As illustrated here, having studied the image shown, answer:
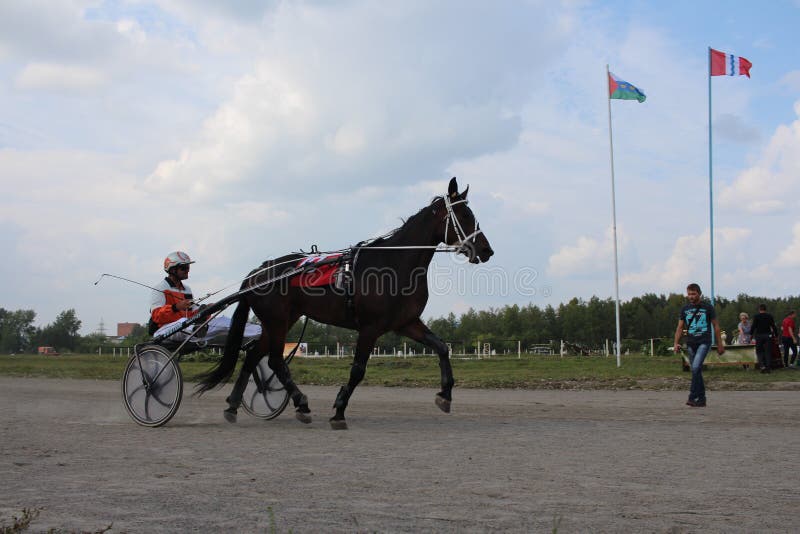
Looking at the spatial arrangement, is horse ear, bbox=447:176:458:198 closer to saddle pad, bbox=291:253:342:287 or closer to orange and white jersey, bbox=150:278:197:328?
saddle pad, bbox=291:253:342:287

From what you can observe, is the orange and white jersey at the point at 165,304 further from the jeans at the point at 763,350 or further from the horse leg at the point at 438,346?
the jeans at the point at 763,350

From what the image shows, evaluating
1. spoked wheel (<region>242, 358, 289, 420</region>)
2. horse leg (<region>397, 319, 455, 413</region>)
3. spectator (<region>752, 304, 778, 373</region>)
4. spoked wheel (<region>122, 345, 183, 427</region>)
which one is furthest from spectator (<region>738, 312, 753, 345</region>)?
spoked wheel (<region>122, 345, 183, 427</region>)

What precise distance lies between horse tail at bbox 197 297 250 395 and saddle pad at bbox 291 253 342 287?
981mm

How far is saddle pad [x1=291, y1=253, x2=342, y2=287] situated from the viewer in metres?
9.47

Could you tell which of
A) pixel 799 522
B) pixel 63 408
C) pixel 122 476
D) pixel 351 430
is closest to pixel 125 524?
pixel 122 476

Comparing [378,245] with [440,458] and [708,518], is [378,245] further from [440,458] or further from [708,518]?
[708,518]

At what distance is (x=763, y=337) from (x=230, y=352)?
14.9 m

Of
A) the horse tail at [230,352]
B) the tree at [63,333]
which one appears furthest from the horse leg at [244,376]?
the tree at [63,333]

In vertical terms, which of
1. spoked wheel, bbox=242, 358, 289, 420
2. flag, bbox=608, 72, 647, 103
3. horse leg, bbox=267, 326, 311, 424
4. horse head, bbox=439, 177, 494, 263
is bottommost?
spoked wheel, bbox=242, 358, 289, 420

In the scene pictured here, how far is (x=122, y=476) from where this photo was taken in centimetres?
570

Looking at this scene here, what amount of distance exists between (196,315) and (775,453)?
22.1 feet

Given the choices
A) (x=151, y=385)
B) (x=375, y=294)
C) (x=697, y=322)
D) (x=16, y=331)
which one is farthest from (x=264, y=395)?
(x=16, y=331)

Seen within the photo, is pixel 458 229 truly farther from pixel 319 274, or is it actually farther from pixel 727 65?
pixel 727 65

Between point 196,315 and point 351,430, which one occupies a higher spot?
point 196,315
